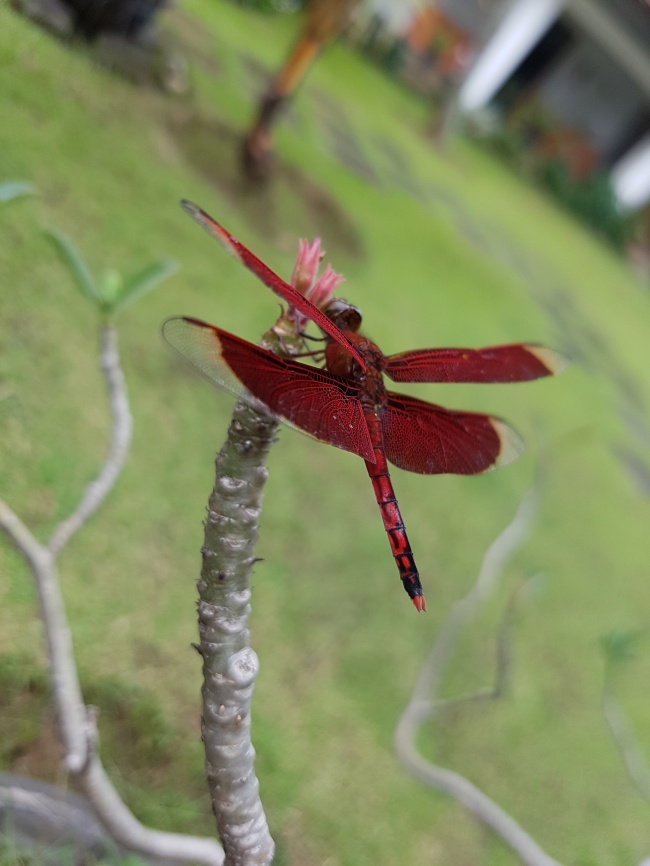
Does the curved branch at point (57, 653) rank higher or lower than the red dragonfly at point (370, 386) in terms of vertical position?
lower

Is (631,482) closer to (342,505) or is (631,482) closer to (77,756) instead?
(342,505)

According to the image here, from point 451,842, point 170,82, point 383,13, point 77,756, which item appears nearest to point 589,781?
point 451,842

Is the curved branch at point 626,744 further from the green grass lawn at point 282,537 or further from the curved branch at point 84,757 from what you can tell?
the curved branch at point 84,757

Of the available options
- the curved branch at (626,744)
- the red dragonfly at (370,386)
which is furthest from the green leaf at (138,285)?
the curved branch at (626,744)

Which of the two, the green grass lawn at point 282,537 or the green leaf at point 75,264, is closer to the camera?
the green leaf at point 75,264

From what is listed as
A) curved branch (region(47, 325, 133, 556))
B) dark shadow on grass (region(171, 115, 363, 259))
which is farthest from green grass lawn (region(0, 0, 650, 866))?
curved branch (region(47, 325, 133, 556))

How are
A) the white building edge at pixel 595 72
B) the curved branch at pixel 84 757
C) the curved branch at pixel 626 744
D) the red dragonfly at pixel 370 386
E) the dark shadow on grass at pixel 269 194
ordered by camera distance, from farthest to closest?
the white building edge at pixel 595 72 < the dark shadow on grass at pixel 269 194 < the curved branch at pixel 626 744 < the curved branch at pixel 84 757 < the red dragonfly at pixel 370 386

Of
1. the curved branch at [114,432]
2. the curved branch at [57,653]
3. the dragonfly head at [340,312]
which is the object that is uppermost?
the dragonfly head at [340,312]
